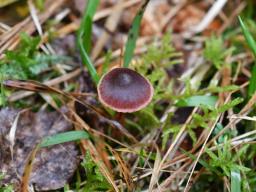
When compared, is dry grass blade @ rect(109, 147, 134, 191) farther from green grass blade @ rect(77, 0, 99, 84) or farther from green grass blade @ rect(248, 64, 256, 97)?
green grass blade @ rect(248, 64, 256, 97)

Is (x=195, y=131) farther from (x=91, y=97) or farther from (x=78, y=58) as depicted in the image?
(x=78, y=58)

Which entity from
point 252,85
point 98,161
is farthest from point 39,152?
point 252,85

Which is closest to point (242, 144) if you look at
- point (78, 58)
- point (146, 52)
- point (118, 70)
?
point (118, 70)

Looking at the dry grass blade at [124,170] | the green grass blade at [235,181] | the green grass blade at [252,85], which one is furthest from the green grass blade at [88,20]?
the green grass blade at [235,181]

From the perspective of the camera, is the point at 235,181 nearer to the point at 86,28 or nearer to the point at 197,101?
the point at 197,101

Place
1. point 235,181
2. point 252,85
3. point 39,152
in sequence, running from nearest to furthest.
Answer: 1. point 235,181
2. point 39,152
3. point 252,85

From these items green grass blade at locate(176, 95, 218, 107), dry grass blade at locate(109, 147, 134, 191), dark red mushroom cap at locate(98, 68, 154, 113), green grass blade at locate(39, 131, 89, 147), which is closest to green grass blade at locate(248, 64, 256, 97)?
green grass blade at locate(176, 95, 218, 107)

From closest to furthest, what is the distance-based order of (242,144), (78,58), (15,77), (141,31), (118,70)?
(118,70)
(242,144)
(15,77)
(78,58)
(141,31)
